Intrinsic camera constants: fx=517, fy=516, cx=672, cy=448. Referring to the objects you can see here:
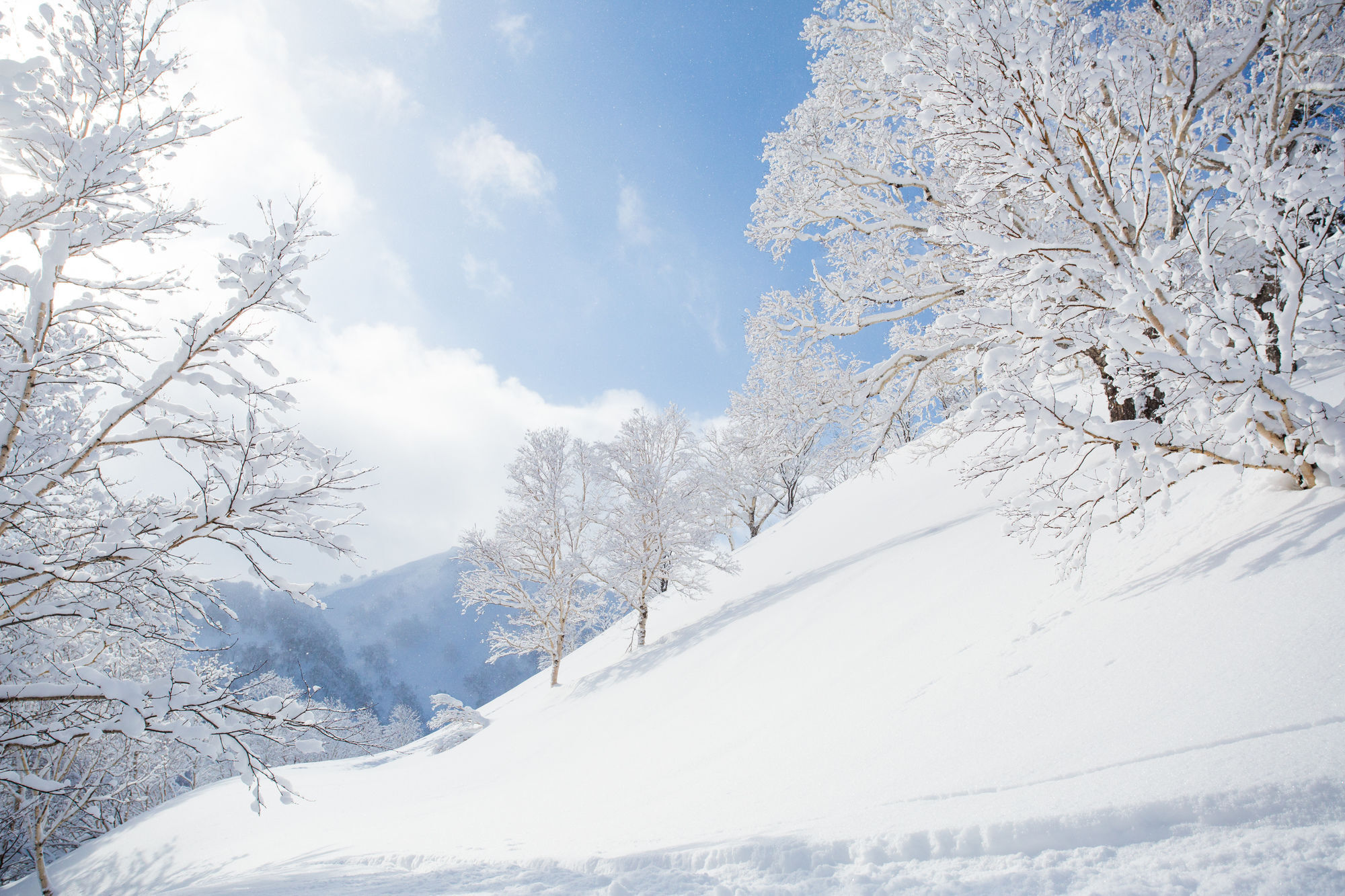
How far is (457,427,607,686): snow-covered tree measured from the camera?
12148 mm

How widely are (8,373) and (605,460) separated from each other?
9899 millimetres

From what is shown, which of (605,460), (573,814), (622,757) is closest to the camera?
(573,814)

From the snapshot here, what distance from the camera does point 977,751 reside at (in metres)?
2.36

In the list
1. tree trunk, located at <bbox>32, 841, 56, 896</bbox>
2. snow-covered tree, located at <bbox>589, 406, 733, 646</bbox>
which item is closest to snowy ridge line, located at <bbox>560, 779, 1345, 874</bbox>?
snow-covered tree, located at <bbox>589, 406, 733, 646</bbox>

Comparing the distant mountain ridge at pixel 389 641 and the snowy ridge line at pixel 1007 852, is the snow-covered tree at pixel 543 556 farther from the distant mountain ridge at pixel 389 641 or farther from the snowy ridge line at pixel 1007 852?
the distant mountain ridge at pixel 389 641

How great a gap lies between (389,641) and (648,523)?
70168 mm

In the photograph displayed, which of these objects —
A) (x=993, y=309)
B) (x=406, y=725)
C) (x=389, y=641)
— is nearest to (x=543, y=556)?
(x=993, y=309)

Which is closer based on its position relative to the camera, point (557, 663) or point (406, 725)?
point (557, 663)

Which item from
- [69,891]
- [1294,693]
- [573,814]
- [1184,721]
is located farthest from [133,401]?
[69,891]

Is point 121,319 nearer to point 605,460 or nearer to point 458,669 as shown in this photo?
point 605,460

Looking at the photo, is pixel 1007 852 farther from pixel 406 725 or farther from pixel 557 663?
pixel 406 725

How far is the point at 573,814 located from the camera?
159 inches

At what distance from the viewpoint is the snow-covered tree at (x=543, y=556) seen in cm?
1215

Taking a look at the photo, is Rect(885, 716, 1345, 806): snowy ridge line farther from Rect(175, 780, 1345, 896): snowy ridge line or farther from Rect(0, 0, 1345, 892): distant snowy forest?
Rect(0, 0, 1345, 892): distant snowy forest
